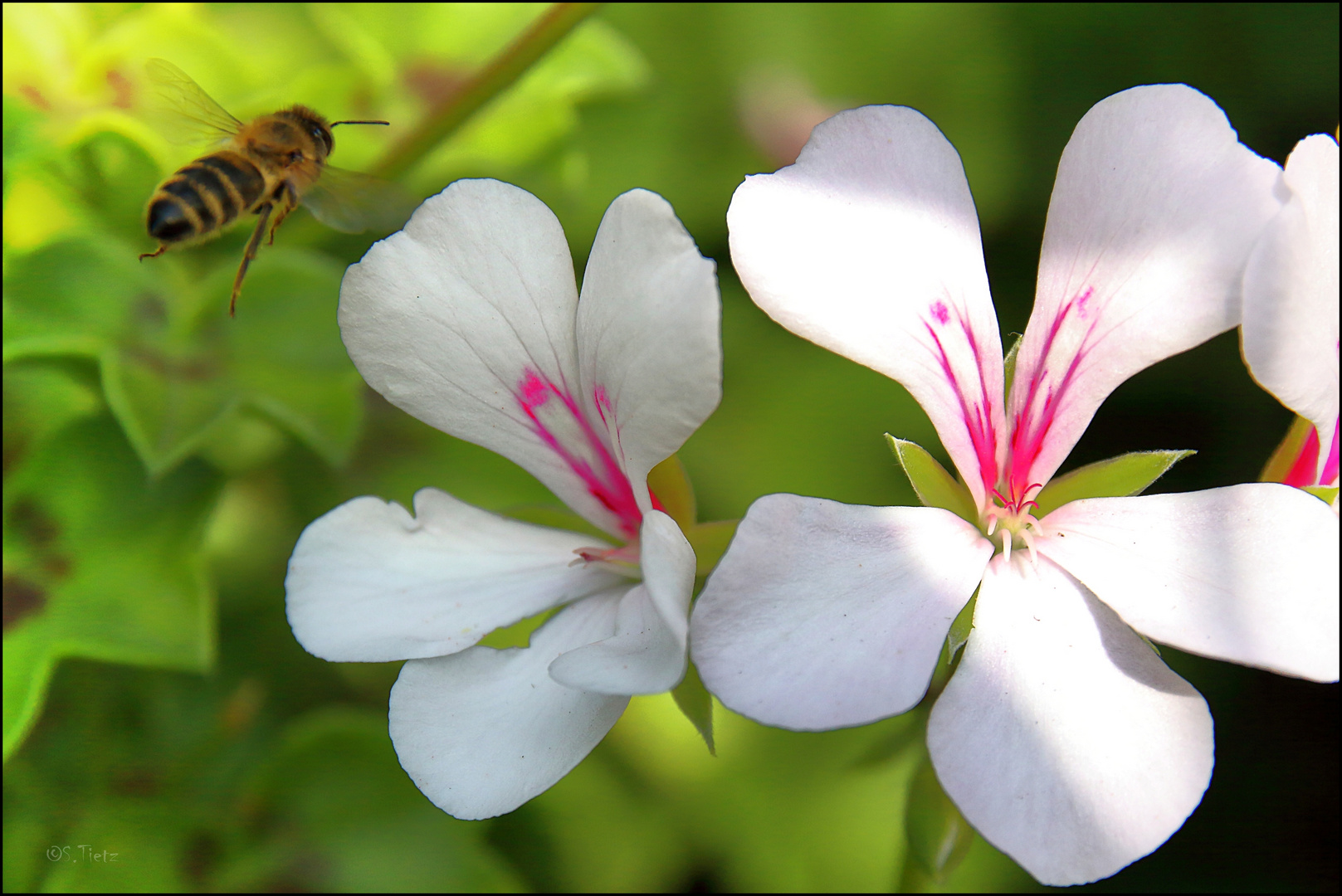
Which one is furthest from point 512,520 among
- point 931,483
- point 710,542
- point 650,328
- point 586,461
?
point 931,483

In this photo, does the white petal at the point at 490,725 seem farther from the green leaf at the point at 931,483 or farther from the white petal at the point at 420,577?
the green leaf at the point at 931,483

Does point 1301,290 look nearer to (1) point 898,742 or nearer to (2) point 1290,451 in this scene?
(2) point 1290,451

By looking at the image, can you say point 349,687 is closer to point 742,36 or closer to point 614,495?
point 614,495

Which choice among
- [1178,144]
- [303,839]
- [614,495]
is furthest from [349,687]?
[1178,144]

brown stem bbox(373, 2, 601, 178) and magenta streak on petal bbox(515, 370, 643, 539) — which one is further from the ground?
brown stem bbox(373, 2, 601, 178)

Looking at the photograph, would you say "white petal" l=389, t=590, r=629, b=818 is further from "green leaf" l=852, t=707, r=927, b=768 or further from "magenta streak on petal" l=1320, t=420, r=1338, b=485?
"magenta streak on petal" l=1320, t=420, r=1338, b=485

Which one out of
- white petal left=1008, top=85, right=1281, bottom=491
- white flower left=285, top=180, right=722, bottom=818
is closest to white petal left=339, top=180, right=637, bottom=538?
white flower left=285, top=180, right=722, bottom=818
